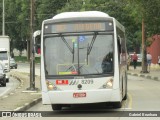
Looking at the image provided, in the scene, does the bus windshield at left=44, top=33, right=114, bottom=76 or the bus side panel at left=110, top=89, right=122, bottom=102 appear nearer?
the bus side panel at left=110, top=89, right=122, bottom=102

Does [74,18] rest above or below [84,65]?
above

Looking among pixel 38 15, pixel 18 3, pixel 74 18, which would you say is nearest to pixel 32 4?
pixel 74 18

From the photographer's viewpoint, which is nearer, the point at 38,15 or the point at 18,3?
the point at 38,15

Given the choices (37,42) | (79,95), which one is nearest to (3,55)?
(37,42)

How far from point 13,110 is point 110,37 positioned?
3.77 metres

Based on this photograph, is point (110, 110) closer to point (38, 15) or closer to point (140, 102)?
point (140, 102)

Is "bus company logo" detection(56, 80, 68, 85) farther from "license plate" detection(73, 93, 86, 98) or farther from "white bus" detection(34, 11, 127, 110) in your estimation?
"license plate" detection(73, 93, 86, 98)

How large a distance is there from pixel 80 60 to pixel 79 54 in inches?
7.4

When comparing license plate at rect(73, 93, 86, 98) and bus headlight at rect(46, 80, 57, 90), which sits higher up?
bus headlight at rect(46, 80, 57, 90)

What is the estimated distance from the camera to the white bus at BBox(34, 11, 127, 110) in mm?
16156

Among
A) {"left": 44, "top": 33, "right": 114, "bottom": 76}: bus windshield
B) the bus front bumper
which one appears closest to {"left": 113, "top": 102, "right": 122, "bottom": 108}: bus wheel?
the bus front bumper

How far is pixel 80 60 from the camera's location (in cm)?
1645

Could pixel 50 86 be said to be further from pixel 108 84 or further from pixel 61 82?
pixel 108 84

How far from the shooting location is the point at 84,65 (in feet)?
53.8
